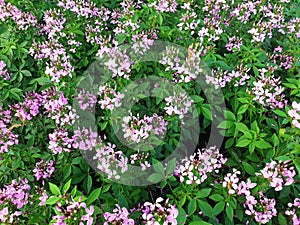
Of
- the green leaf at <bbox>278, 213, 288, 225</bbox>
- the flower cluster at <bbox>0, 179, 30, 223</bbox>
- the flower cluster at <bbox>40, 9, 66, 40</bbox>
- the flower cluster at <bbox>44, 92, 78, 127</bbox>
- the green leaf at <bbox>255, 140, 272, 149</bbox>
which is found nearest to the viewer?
the flower cluster at <bbox>0, 179, 30, 223</bbox>

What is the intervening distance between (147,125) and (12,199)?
90 centimetres

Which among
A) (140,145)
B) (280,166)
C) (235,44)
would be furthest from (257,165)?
(235,44)

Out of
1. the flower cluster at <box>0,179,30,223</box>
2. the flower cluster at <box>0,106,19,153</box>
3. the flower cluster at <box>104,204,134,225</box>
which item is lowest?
the flower cluster at <box>0,179,30,223</box>

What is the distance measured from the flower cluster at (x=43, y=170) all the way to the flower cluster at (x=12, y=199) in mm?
106

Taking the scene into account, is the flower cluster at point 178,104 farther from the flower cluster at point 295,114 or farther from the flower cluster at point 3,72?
the flower cluster at point 3,72

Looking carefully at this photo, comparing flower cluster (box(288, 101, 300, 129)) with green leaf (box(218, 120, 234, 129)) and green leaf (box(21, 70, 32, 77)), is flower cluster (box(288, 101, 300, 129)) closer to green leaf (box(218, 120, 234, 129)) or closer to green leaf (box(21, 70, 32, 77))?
green leaf (box(218, 120, 234, 129))

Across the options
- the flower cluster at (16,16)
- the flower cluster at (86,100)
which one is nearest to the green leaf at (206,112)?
the flower cluster at (86,100)

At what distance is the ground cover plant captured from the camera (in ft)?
6.27

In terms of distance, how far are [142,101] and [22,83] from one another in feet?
3.49

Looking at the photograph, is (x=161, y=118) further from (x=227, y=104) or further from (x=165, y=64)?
(x=227, y=104)

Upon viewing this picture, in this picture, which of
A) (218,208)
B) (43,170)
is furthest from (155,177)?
(43,170)

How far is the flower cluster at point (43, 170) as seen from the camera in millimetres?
2164

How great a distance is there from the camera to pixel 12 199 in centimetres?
190

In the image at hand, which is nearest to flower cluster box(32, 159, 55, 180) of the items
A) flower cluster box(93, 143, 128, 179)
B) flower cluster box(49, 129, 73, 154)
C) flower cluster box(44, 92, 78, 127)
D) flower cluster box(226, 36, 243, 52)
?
flower cluster box(49, 129, 73, 154)
